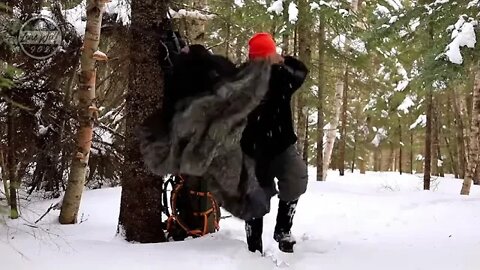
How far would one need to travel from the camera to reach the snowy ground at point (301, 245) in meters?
3.74

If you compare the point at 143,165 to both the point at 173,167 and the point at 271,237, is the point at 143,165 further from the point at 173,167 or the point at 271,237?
the point at 271,237

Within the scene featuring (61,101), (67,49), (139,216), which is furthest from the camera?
(67,49)

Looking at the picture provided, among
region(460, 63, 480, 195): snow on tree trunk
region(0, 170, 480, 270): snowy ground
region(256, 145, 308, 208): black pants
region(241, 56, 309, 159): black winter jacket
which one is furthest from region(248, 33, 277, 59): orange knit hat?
region(460, 63, 480, 195): snow on tree trunk

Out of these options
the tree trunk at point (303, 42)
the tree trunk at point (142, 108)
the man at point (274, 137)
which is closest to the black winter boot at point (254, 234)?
the man at point (274, 137)

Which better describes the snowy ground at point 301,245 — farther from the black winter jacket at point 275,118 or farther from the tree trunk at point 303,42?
the tree trunk at point 303,42

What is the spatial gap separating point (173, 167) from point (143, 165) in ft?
1.75

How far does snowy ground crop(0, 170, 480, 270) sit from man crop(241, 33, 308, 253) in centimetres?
36

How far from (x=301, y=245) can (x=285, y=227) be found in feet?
1.10

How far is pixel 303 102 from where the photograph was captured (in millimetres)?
13352

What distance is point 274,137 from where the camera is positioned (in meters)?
4.35

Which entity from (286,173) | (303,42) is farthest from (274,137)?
(303,42)

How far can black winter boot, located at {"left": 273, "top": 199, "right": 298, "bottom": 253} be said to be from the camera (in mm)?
4508

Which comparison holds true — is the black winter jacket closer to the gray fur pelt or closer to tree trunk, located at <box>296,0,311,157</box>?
the gray fur pelt

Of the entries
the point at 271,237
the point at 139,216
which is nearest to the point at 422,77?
the point at 271,237
